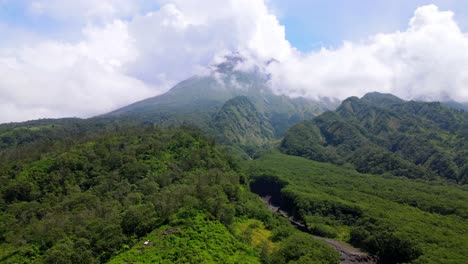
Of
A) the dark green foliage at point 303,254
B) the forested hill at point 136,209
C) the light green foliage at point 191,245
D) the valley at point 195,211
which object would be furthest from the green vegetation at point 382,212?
the light green foliage at point 191,245

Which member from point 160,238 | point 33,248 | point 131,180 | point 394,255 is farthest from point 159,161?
point 394,255

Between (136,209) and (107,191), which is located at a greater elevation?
(136,209)

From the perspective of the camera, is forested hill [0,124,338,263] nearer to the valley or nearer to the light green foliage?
the light green foliage

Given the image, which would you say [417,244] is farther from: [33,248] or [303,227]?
[33,248]

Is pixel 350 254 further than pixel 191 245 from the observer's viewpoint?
Yes

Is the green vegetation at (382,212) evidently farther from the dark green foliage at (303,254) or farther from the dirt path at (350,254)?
the dark green foliage at (303,254)

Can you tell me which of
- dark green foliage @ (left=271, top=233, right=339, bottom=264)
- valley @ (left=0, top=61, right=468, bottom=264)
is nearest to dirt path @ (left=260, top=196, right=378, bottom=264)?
valley @ (left=0, top=61, right=468, bottom=264)

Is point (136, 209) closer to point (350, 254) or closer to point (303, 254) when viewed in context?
point (303, 254)

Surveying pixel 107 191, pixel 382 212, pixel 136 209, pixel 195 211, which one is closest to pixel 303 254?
pixel 195 211
